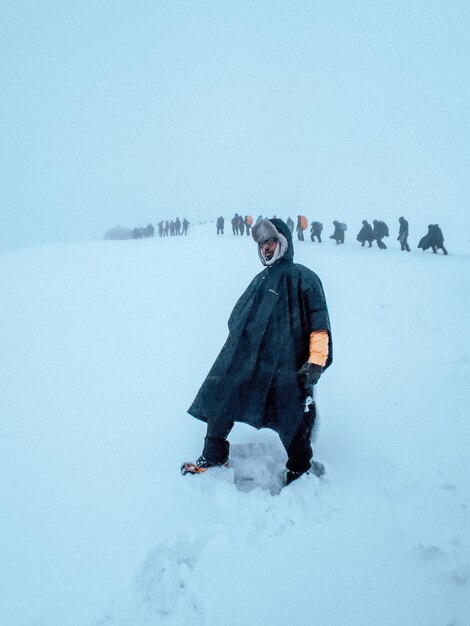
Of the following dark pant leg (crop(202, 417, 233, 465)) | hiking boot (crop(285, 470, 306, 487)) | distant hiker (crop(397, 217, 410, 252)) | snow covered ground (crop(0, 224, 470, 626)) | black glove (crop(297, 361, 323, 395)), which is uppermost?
distant hiker (crop(397, 217, 410, 252))

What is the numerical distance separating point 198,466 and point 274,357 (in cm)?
99

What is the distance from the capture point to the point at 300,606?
1711 mm

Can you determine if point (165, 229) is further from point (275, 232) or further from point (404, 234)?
point (275, 232)

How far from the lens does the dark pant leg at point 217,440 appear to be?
2428 millimetres

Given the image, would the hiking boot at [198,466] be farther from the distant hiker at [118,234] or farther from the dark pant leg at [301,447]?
the distant hiker at [118,234]

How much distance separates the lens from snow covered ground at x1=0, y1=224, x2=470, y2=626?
5.65ft

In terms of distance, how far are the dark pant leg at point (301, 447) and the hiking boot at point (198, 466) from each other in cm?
50

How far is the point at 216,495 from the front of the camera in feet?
7.50

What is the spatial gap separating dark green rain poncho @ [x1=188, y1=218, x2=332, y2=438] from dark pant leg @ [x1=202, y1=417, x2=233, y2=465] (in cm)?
6

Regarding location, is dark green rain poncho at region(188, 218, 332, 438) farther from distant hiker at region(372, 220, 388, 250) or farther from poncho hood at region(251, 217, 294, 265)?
distant hiker at region(372, 220, 388, 250)

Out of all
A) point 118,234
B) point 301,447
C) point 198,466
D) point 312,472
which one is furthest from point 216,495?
point 118,234

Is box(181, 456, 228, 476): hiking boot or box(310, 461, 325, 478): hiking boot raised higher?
box(181, 456, 228, 476): hiking boot

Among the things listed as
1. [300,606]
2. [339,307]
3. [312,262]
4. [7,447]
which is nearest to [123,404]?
[7,447]

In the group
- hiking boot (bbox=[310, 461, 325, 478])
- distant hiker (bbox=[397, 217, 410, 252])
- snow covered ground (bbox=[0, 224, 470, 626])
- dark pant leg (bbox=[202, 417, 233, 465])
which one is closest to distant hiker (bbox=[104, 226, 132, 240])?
distant hiker (bbox=[397, 217, 410, 252])
